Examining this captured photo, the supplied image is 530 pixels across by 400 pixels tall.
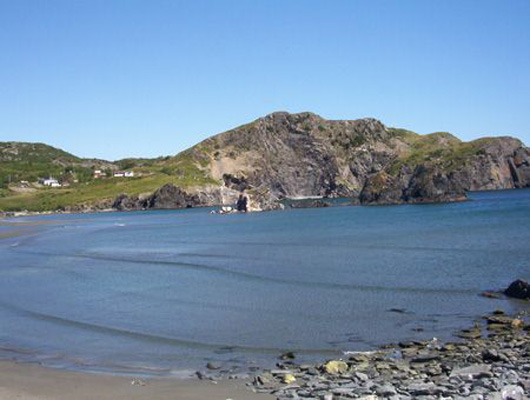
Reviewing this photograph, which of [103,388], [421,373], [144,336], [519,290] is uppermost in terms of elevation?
[519,290]

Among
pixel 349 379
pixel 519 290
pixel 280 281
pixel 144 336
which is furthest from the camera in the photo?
pixel 280 281

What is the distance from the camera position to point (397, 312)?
30.0 meters

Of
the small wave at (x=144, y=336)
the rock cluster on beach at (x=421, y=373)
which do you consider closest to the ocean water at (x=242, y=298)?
the small wave at (x=144, y=336)

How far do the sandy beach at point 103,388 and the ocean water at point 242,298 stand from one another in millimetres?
1519

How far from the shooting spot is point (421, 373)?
729 inches

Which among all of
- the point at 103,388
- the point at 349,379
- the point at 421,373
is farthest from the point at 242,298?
the point at 421,373

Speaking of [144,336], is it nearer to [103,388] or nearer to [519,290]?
[103,388]

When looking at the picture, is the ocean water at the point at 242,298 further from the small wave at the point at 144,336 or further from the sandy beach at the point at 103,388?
the sandy beach at the point at 103,388

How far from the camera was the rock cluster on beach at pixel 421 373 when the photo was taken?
52.1 feet

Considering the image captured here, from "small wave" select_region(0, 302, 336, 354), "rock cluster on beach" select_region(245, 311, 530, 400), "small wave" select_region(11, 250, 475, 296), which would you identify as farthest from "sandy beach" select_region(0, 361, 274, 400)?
"small wave" select_region(11, 250, 475, 296)

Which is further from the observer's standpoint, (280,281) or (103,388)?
(280,281)

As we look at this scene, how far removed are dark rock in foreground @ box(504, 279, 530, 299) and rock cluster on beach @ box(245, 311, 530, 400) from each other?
23.3ft

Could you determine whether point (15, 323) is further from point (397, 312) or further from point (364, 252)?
point (364, 252)

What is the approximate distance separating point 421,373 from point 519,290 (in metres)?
15.5
